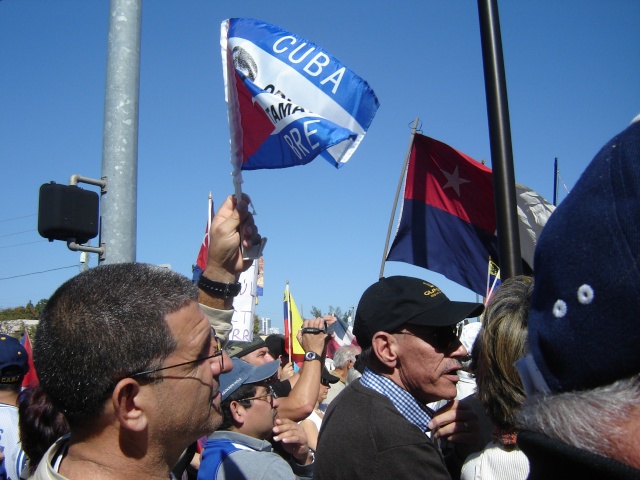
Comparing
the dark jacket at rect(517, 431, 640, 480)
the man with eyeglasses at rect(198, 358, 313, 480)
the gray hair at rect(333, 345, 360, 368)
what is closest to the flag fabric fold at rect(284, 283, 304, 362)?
the gray hair at rect(333, 345, 360, 368)

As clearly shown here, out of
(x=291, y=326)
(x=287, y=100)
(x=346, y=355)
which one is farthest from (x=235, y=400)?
(x=291, y=326)

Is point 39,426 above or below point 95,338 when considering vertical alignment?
below

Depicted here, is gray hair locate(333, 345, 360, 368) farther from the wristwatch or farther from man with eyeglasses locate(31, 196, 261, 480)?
man with eyeglasses locate(31, 196, 261, 480)

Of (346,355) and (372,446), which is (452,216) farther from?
(372,446)

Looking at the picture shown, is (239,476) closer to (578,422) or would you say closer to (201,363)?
(201,363)

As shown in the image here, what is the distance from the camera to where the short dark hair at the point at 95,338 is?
1.85m

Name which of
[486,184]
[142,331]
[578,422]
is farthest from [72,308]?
[486,184]

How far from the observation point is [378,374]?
3.04 meters

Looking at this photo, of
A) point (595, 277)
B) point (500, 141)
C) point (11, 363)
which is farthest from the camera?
point (11, 363)

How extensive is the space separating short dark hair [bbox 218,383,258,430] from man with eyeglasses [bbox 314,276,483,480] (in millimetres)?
1089

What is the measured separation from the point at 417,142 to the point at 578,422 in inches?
244

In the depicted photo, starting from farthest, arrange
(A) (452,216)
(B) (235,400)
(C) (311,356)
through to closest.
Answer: (A) (452,216), (C) (311,356), (B) (235,400)

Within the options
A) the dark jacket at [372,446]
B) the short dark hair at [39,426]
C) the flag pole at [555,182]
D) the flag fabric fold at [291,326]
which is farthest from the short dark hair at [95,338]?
the flag fabric fold at [291,326]

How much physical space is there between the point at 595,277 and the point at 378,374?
88.6 inches
